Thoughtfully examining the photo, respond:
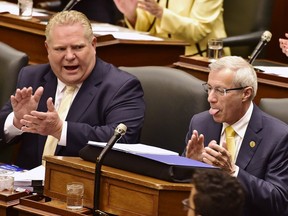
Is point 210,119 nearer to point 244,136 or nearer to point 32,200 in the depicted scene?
point 244,136

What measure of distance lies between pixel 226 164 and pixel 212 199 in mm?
940

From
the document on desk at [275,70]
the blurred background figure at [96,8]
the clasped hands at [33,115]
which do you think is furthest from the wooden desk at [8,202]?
the blurred background figure at [96,8]

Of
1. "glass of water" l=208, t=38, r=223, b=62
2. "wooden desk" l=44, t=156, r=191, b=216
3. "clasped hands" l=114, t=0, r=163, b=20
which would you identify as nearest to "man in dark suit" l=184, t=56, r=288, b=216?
"wooden desk" l=44, t=156, r=191, b=216

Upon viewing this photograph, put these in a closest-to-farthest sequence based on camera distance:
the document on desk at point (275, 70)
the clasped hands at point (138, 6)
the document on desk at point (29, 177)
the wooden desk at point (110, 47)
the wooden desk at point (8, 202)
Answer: the wooden desk at point (8, 202) → the document on desk at point (29, 177) → the document on desk at point (275, 70) → the wooden desk at point (110, 47) → the clasped hands at point (138, 6)

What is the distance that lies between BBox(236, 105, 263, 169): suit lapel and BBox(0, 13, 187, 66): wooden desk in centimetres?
143

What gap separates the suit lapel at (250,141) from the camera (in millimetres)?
3484

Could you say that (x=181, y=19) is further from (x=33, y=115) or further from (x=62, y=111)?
(x=33, y=115)

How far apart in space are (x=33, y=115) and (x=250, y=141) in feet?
2.81

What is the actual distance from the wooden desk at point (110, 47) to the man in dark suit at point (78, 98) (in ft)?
2.63

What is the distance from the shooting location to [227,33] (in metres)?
5.70

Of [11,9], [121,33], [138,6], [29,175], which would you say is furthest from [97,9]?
[29,175]

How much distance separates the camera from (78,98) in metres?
3.95

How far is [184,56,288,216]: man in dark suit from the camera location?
336cm

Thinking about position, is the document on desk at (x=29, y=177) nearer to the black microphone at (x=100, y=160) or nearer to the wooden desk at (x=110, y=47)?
the black microphone at (x=100, y=160)
